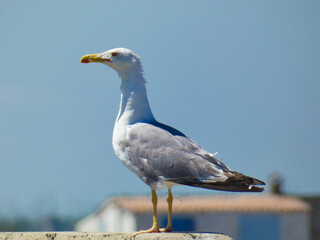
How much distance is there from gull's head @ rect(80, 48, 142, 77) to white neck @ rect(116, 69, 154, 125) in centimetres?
3

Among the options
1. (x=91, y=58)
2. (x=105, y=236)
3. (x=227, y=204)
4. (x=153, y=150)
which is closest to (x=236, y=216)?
(x=227, y=204)

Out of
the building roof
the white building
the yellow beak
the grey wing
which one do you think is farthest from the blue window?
the grey wing

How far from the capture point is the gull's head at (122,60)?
5.16 metres

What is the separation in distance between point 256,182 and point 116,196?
83.1ft

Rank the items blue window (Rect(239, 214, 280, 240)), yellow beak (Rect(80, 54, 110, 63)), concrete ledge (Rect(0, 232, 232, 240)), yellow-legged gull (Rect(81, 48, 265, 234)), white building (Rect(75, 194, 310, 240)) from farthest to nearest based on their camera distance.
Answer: blue window (Rect(239, 214, 280, 240)) < white building (Rect(75, 194, 310, 240)) < yellow beak (Rect(80, 54, 110, 63)) < yellow-legged gull (Rect(81, 48, 265, 234)) < concrete ledge (Rect(0, 232, 232, 240))

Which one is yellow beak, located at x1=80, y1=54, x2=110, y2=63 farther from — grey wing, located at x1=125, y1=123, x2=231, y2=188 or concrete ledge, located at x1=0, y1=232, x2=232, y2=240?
concrete ledge, located at x1=0, y1=232, x2=232, y2=240

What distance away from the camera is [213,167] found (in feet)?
15.5

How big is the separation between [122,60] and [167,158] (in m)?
0.87

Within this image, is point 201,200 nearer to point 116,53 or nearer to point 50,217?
point 50,217

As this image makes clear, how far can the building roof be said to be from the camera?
2612 centimetres

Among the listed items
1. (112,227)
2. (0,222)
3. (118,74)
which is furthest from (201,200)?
(118,74)

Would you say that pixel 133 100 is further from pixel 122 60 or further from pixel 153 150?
pixel 153 150

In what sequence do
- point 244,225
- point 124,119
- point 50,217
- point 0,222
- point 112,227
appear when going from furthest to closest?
point 0,222 → point 50,217 → point 112,227 → point 244,225 → point 124,119

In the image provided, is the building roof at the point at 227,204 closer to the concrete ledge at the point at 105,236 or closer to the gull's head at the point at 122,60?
the gull's head at the point at 122,60
